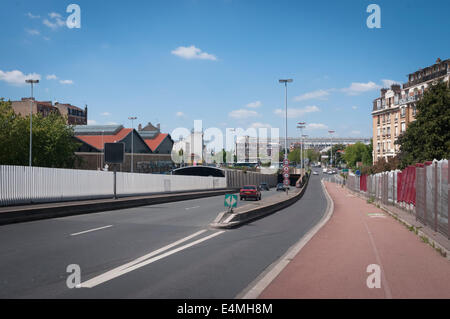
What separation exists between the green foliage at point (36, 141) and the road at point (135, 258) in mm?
51278

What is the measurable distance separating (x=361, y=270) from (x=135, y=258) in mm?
4891

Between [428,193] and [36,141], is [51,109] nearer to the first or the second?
[36,141]

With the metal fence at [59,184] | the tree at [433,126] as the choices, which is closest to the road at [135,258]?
the metal fence at [59,184]

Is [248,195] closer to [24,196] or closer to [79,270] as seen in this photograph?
[24,196]

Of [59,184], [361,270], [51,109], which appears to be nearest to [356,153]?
[51,109]

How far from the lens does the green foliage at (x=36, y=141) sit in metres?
60.6

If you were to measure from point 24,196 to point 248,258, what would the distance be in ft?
48.0

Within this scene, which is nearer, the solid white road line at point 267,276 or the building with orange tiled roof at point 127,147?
the solid white road line at point 267,276

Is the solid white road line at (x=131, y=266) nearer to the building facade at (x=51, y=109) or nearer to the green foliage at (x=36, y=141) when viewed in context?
the green foliage at (x=36, y=141)

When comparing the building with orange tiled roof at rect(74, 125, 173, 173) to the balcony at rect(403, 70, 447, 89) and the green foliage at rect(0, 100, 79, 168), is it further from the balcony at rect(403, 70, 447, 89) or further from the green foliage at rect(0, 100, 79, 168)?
the balcony at rect(403, 70, 447, 89)

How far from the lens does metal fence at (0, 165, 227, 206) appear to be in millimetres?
19078

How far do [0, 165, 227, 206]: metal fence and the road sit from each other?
175 inches

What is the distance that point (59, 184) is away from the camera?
74.9 feet

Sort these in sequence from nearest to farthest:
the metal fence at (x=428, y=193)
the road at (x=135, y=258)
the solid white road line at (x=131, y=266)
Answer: the road at (x=135, y=258) < the solid white road line at (x=131, y=266) < the metal fence at (x=428, y=193)
